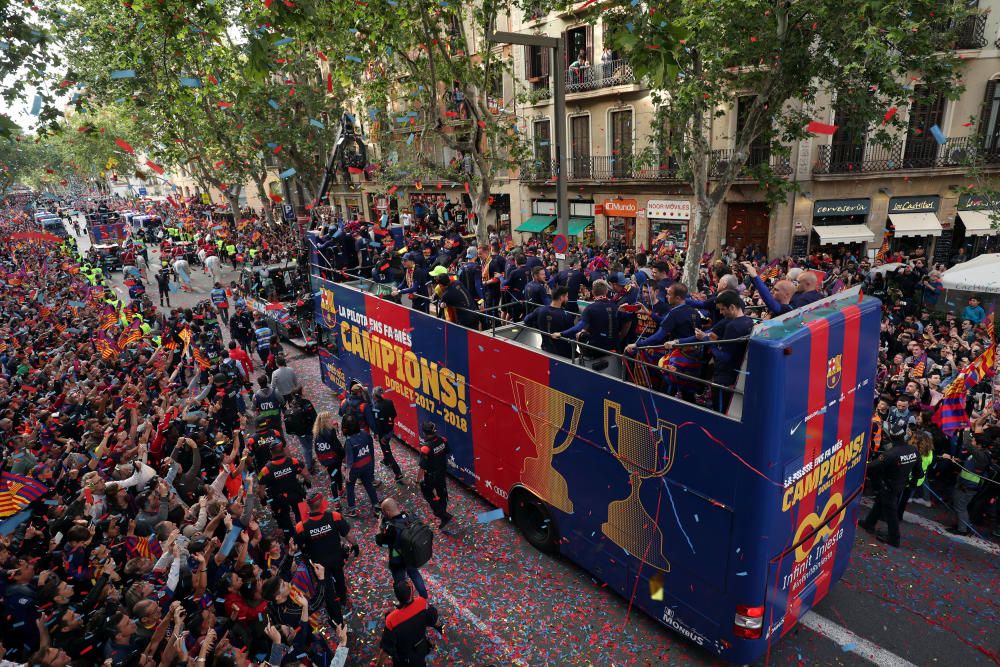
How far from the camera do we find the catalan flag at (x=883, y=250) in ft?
70.4

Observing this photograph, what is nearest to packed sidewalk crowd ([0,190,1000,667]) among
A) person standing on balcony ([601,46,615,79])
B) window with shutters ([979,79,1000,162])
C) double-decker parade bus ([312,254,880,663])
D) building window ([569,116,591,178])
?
double-decker parade bus ([312,254,880,663])

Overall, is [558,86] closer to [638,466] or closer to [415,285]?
[415,285]

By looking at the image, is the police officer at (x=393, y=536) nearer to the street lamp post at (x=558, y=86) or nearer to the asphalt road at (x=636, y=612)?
the asphalt road at (x=636, y=612)

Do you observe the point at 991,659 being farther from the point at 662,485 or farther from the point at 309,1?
the point at 309,1

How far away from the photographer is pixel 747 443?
5.00 m

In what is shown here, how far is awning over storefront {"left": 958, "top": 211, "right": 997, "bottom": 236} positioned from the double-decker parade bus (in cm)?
2096

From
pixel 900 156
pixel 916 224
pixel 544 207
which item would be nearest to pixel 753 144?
pixel 900 156

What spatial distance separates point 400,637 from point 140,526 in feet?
11.6

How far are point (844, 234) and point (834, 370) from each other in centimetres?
2049

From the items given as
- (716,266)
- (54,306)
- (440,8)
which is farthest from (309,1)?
(54,306)

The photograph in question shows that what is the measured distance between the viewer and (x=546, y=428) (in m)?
7.36

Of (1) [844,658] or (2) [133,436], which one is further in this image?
(2) [133,436]

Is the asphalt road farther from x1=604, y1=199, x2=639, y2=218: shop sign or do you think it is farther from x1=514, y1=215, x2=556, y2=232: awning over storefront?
x1=514, y1=215, x2=556, y2=232: awning over storefront

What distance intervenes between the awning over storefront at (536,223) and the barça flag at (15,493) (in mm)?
25905
